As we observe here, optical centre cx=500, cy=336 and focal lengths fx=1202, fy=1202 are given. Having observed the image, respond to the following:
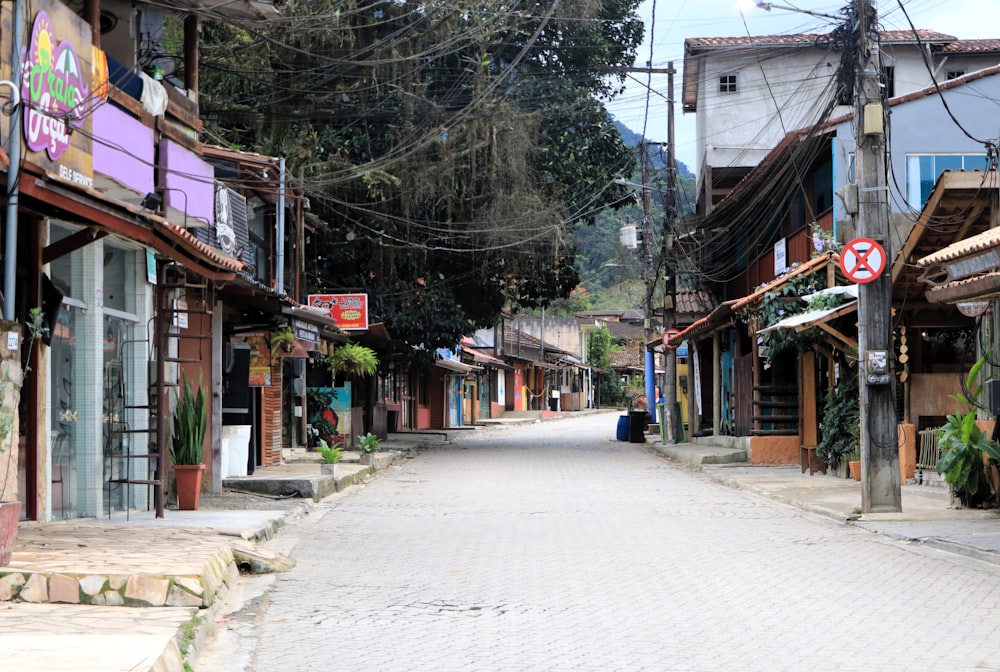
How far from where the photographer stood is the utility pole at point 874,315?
15211 mm

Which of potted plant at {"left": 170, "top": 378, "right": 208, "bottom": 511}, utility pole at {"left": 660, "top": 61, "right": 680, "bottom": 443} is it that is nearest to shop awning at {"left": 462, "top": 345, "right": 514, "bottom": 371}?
utility pole at {"left": 660, "top": 61, "right": 680, "bottom": 443}

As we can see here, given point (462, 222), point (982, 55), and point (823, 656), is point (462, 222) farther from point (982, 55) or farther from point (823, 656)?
point (823, 656)

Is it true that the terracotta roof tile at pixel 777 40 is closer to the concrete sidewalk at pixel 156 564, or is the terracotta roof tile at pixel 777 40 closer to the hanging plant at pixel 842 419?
the hanging plant at pixel 842 419

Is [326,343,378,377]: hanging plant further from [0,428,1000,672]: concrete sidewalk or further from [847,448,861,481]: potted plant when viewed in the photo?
[847,448,861,481]: potted plant

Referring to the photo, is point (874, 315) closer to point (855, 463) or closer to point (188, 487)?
point (855, 463)

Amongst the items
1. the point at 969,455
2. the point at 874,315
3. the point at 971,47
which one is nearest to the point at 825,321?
the point at 874,315

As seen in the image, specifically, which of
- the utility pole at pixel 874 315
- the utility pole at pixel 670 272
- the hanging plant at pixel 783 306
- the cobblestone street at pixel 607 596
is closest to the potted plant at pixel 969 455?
the utility pole at pixel 874 315

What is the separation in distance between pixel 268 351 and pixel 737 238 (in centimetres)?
1833

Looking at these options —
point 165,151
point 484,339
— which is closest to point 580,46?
point 165,151

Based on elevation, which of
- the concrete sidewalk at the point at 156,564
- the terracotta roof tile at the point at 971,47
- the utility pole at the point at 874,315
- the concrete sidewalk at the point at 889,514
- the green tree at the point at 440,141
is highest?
the terracotta roof tile at the point at 971,47

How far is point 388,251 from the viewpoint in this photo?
103 ft

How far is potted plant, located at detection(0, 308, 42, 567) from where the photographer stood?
8145mm

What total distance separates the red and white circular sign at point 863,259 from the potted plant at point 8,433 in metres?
9.96

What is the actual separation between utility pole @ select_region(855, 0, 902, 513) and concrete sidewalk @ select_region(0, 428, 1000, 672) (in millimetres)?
483
